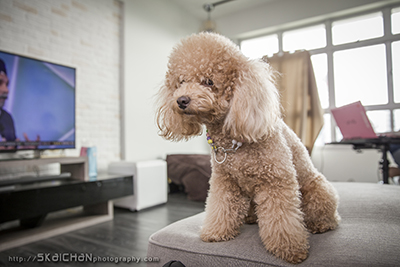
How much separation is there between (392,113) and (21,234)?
4.93 metres

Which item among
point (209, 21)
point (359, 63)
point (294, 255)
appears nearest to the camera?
point (294, 255)

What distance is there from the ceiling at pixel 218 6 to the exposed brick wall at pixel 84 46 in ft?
5.01

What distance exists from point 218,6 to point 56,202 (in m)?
4.30

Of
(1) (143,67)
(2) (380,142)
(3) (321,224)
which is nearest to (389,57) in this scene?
(2) (380,142)

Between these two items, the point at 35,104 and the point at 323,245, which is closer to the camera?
the point at 323,245

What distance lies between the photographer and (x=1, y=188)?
1811 mm

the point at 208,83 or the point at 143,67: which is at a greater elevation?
the point at 143,67

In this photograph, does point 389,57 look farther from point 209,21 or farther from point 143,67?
point 143,67

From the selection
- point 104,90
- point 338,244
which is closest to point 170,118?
point 338,244

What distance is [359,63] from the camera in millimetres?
4234

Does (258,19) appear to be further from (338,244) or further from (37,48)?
(338,244)

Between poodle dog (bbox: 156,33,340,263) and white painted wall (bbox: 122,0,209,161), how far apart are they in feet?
8.17

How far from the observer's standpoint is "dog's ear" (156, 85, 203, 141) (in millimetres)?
846

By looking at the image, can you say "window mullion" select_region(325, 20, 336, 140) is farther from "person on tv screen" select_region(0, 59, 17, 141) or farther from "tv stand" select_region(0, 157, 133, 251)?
"person on tv screen" select_region(0, 59, 17, 141)
